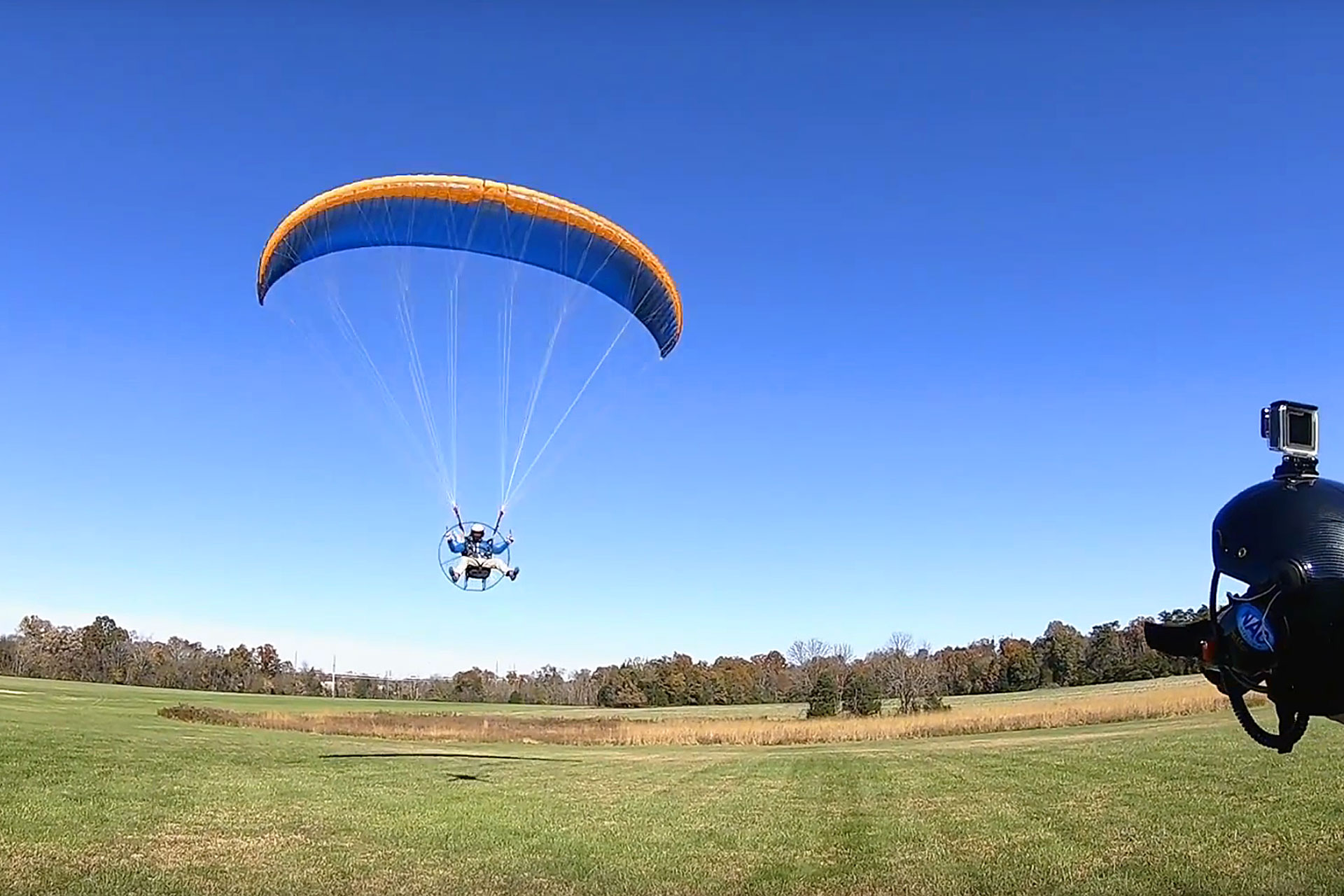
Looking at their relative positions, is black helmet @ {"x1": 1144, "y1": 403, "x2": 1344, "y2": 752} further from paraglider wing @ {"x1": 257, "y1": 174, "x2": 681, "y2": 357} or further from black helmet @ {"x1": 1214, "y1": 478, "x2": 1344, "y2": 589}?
paraglider wing @ {"x1": 257, "y1": 174, "x2": 681, "y2": 357}

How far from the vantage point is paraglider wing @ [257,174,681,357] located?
17688 millimetres

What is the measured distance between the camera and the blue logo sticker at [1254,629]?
2998mm

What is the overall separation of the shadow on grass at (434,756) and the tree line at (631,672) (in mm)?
56847

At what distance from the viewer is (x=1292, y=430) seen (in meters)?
3.24

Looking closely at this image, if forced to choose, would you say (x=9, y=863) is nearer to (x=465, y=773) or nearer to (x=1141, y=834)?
(x=1141, y=834)

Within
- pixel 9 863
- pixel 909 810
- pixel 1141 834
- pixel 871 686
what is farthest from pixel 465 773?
pixel 871 686

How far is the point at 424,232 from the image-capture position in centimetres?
1861

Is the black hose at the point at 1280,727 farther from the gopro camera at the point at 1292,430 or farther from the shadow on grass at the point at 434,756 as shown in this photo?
the shadow on grass at the point at 434,756

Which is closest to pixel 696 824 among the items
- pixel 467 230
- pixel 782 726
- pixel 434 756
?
pixel 467 230

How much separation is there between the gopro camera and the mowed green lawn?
27.5 feet

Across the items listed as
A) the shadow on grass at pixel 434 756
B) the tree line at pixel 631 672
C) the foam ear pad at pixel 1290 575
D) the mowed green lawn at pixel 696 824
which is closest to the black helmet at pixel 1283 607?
the foam ear pad at pixel 1290 575

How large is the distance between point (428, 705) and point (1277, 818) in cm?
9112

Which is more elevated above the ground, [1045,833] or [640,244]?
[640,244]

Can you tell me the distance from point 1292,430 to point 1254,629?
63 centimetres
